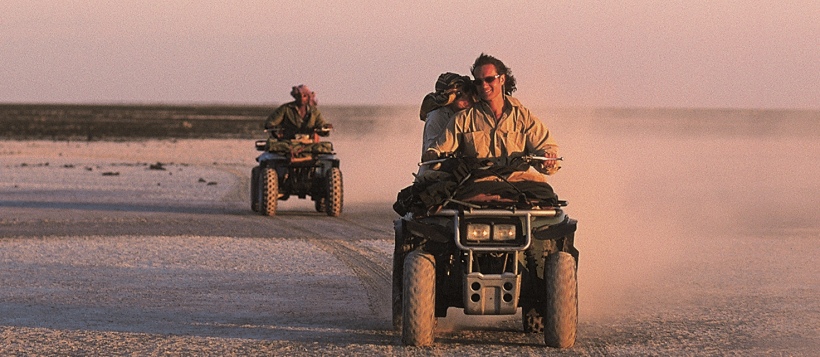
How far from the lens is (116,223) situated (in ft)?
69.1

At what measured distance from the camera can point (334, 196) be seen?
22656 mm

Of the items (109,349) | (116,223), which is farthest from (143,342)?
(116,223)

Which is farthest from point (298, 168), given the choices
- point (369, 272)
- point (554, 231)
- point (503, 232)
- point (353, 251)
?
point (503, 232)

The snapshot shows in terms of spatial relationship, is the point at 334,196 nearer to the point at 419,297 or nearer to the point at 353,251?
the point at 353,251

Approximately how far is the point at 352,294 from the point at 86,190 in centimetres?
1744

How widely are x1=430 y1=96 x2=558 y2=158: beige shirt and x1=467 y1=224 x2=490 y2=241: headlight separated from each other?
0.66 metres

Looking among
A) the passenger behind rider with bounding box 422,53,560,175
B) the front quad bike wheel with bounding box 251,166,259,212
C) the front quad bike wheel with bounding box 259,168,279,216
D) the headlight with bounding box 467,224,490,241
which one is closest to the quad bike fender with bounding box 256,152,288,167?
the front quad bike wheel with bounding box 251,166,259,212

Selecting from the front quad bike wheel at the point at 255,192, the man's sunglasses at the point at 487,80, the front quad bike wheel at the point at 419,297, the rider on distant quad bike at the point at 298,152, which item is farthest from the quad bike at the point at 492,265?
the front quad bike wheel at the point at 255,192

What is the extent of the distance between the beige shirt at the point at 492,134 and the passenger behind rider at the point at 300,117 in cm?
1323

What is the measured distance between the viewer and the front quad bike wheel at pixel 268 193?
22625 mm

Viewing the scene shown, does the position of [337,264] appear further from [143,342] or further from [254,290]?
[143,342]

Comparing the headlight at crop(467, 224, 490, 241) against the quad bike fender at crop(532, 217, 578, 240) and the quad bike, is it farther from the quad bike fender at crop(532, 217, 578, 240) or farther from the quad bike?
the quad bike fender at crop(532, 217, 578, 240)

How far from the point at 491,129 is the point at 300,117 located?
1359 cm

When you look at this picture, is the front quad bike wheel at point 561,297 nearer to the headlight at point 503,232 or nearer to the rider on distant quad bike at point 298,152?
the headlight at point 503,232
